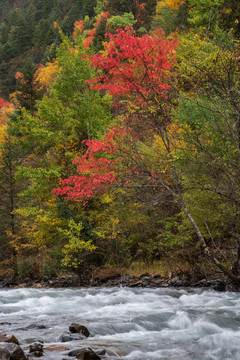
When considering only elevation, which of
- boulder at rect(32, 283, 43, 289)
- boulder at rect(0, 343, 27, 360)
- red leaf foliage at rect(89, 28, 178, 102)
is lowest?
boulder at rect(32, 283, 43, 289)

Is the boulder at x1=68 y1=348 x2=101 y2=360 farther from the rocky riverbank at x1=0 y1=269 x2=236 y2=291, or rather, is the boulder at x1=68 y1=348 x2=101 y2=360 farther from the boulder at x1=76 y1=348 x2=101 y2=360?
the rocky riverbank at x1=0 y1=269 x2=236 y2=291

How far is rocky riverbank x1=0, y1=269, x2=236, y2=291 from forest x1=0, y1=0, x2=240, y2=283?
0.42 metres

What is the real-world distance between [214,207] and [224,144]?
2074 millimetres

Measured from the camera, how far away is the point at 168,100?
422 inches

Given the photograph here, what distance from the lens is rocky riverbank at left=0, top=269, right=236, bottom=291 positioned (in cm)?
1239

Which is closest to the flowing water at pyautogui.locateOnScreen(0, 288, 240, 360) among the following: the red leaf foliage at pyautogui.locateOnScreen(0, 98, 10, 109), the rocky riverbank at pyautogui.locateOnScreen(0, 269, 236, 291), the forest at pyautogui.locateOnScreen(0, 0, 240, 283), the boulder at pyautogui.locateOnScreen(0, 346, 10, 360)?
the rocky riverbank at pyautogui.locateOnScreen(0, 269, 236, 291)

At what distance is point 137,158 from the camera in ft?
35.3

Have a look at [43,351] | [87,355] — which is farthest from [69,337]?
[87,355]

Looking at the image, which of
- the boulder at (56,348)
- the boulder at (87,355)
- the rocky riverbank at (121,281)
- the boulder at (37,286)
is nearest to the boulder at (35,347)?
the boulder at (56,348)

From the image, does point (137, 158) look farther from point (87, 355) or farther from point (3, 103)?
point (3, 103)

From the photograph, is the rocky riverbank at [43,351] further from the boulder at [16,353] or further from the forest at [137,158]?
the forest at [137,158]

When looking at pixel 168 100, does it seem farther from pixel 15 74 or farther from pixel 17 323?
pixel 15 74

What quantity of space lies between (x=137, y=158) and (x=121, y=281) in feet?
22.1

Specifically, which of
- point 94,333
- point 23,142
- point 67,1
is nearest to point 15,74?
point 67,1
